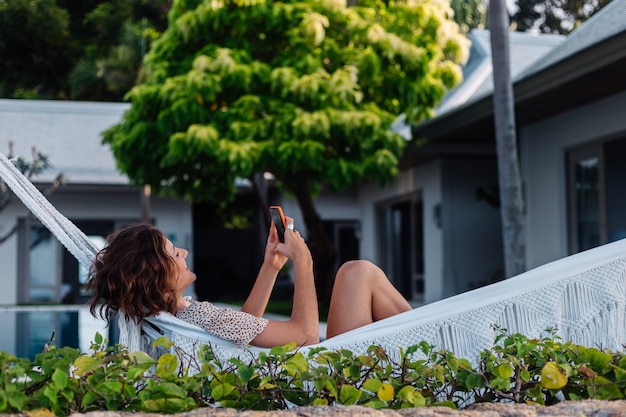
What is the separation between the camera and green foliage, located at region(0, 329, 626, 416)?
152 centimetres

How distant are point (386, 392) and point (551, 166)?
842 centimetres

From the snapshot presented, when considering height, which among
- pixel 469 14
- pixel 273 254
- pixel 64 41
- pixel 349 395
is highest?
pixel 469 14

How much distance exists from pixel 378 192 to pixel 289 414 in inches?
539

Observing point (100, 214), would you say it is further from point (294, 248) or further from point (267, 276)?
point (294, 248)

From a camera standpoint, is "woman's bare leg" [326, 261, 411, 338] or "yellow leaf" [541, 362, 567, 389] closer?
"yellow leaf" [541, 362, 567, 389]

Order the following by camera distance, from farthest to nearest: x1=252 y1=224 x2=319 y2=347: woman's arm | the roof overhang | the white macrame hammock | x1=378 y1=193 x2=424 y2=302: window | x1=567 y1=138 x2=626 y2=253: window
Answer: x1=378 y1=193 x2=424 y2=302: window → x1=567 y1=138 x2=626 y2=253: window → the roof overhang → x1=252 y1=224 x2=319 y2=347: woman's arm → the white macrame hammock

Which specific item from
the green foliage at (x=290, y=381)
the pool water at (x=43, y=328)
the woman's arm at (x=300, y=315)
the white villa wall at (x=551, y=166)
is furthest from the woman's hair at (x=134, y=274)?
the white villa wall at (x=551, y=166)

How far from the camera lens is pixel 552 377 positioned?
5.39 feet

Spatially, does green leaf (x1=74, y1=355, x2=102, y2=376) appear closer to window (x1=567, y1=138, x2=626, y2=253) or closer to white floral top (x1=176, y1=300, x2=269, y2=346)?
white floral top (x1=176, y1=300, x2=269, y2=346)

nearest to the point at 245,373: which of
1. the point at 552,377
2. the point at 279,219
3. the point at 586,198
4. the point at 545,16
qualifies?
the point at 552,377

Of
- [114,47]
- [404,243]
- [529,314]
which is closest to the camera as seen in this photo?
[529,314]

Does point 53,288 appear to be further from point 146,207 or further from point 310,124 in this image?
point 310,124

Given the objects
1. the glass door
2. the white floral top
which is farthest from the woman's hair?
the glass door

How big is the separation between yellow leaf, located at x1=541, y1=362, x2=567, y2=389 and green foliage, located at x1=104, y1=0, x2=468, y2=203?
24.9 feet
